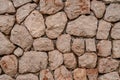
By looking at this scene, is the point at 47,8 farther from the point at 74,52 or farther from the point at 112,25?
the point at 112,25

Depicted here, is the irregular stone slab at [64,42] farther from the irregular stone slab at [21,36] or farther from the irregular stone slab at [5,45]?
the irregular stone slab at [5,45]

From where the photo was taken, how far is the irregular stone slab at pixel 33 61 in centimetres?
222

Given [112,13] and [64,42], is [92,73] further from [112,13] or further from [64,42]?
[112,13]

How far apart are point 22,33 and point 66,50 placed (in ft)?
1.33

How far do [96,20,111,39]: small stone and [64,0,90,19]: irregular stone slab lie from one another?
6.4 inches

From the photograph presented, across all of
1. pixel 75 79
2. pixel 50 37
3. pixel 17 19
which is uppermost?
pixel 17 19

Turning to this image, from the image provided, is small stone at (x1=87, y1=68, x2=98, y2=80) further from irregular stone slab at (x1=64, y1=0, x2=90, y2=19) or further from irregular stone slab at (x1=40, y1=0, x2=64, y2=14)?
irregular stone slab at (x1=40, y1=0, x2=64, y2=14)

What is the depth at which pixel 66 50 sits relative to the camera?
2221mm

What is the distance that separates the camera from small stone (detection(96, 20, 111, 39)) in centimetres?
220

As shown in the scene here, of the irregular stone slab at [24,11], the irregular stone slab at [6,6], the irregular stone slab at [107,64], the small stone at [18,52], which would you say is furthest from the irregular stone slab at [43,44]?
the irregular stone slab at [107,64]

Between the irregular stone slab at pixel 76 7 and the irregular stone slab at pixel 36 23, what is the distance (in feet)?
0.80

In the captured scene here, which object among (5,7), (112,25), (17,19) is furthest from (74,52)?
(5,7)

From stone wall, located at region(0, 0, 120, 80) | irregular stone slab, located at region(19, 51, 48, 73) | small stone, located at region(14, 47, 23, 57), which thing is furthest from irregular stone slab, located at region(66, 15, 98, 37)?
small stone, located at region(14, 47, 23, 57)

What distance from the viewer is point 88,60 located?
87.4 inches
